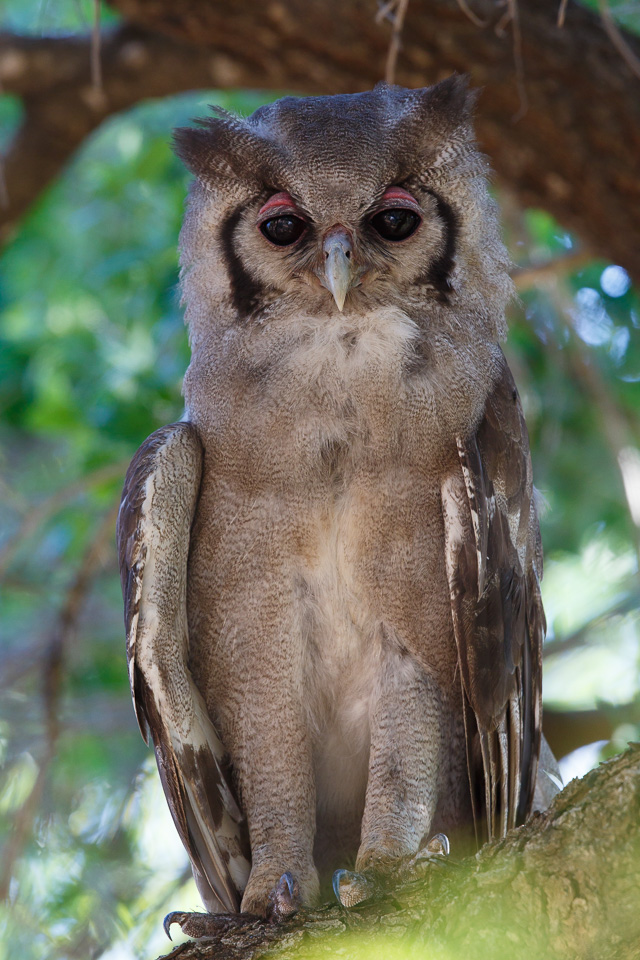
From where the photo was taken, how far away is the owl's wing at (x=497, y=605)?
117 inches

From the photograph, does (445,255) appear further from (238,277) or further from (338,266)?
(238,277)

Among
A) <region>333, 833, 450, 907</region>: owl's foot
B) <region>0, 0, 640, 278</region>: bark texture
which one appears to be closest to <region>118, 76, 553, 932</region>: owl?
<region>333, 833, 450, 907</region>: owl's foot

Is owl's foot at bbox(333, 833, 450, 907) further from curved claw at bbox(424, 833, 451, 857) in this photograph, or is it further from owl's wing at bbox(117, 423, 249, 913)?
owl's wing at bbox(117, 423, 249, 913)

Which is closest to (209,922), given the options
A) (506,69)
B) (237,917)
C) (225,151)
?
(237,917)

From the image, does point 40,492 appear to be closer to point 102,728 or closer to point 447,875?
point 102,728

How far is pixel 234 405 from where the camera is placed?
10.3 ft

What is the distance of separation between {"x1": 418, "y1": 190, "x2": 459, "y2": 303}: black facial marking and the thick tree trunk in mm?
1675

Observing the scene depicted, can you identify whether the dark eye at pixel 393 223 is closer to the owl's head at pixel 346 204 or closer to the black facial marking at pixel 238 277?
the owl's head at pixel 346 204

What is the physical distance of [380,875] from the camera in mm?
2715

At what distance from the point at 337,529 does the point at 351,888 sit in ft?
3.20

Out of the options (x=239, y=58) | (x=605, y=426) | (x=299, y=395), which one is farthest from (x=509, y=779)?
(x=239, y=58)

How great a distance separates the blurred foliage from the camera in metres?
4.42

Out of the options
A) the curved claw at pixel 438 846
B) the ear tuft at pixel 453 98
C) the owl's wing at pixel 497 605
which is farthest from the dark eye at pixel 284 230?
Result: the curved claw at pixel 438 846

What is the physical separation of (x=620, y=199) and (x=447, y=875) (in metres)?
3.05
